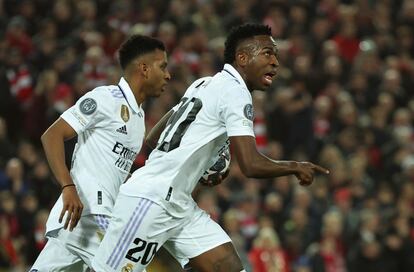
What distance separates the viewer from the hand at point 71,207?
627cm

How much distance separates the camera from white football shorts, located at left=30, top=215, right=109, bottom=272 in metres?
6.66

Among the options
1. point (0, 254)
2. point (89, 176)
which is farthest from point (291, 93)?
point (89, 176)

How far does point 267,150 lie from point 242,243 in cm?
216

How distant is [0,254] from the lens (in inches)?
428

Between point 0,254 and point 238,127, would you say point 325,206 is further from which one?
point 238,127

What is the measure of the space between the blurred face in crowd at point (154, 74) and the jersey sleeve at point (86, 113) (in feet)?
1.12

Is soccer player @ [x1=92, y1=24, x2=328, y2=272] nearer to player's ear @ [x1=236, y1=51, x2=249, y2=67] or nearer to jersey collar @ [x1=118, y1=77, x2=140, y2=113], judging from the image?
player's ear @ [x1=236, y1=51, x2=249, y2=67]

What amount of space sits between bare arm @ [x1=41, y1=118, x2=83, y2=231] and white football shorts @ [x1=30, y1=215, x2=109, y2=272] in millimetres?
183

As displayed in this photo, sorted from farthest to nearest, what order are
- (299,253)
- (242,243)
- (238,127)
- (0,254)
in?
(299,253), (242,243), (0,254), (238,127)

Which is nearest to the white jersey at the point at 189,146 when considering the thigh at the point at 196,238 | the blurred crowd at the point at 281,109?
the thigh at the point at 196,238

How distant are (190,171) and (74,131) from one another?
2.86 ft

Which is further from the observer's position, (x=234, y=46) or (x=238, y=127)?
(x=234, y=46)

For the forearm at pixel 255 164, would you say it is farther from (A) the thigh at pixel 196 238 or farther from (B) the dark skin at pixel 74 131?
(B) the dark skin at pixel 74 131

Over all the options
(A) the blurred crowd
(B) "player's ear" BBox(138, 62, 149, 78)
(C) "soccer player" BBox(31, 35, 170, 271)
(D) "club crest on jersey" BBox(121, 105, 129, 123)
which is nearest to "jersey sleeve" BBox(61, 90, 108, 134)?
(C) "soccer player" BBox(31, 35, 170, 271)
